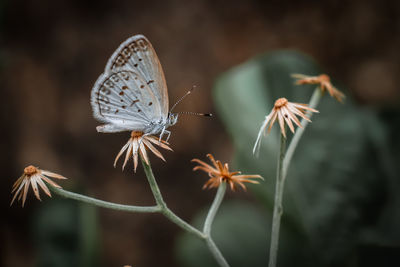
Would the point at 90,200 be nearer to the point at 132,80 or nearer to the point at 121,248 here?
the point at 132,80

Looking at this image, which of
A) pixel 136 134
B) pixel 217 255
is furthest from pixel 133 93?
pixel 217 255

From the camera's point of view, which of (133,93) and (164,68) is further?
(164,68)

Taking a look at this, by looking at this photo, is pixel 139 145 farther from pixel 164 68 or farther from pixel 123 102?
pixel 164 68

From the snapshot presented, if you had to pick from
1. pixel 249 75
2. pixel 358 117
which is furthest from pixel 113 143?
pixel 358 117

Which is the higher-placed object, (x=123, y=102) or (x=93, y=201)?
(x=123, y=102)

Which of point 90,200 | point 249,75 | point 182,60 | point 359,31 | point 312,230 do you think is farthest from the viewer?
point 182,60

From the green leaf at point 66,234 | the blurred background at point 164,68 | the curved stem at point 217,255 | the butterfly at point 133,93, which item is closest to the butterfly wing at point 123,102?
the butterfly at point 133,93

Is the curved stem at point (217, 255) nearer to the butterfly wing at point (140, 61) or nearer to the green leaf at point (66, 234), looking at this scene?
the butterfly wing at point (140, 61)
